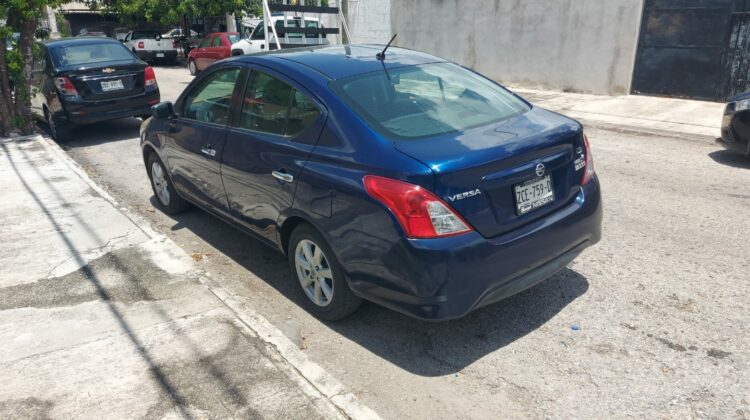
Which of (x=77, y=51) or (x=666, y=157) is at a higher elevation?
(x=77, y=51)

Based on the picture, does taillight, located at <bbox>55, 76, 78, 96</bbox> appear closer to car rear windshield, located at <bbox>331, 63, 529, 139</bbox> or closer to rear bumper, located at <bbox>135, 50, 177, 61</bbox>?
car rear windshield, located at <bbox>331, 63, 529, 139</bbox>

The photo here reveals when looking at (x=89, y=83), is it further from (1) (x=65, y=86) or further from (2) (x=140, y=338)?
(2) (x=140, y=338)

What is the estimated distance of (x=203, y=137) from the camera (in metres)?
4.92

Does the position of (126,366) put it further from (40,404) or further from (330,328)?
(330,328)

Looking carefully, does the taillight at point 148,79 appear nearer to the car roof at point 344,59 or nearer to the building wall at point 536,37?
the car roof at point 344,59

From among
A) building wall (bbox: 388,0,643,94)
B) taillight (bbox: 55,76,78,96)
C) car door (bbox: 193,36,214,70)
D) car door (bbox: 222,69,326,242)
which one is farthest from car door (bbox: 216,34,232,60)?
car door (bbox: 222,69,326,242)

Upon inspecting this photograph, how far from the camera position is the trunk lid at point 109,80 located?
9445mm

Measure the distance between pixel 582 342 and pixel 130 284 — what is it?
10.7ft

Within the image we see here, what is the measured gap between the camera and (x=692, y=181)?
6789 mm

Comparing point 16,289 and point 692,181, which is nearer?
point 16,289

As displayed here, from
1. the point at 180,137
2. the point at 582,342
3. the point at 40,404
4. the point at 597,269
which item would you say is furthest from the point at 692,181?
the point at 40,404

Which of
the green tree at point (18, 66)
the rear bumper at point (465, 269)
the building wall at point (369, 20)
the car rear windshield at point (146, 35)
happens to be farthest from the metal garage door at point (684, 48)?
the car rear windshield at point (146, 35)

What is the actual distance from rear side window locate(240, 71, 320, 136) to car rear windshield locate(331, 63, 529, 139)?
272 mm

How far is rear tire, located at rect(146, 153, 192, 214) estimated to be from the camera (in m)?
6.02
